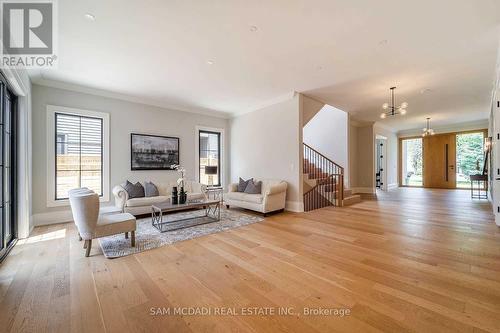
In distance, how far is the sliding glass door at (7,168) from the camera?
297 cm

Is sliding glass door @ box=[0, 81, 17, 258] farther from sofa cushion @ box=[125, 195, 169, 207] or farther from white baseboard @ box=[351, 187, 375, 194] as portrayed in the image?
white baseboard @ box=[351, 187, 375, 194]

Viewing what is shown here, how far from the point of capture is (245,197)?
545 centimetres

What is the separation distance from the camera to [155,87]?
488 cm

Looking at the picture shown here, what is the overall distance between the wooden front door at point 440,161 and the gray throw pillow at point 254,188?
32.3ft

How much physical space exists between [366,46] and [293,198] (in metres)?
3.54

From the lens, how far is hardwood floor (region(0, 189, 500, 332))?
5.24 ft

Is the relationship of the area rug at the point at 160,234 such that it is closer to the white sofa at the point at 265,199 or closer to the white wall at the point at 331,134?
the white sofa at the point at 265,199

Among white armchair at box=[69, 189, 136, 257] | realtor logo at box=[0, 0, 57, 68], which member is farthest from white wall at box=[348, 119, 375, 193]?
realtor logo at box=[0, 0, 57, 68]

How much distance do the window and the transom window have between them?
2693mm

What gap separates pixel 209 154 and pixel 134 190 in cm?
273

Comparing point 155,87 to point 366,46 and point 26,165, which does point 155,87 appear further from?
point 366,46

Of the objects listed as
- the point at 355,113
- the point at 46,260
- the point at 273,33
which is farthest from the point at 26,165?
the point at 355,113

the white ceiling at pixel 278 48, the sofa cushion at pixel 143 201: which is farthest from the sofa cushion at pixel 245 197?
the white ceiling at pixel 278 48

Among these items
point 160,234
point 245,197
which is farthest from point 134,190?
point 245,197
